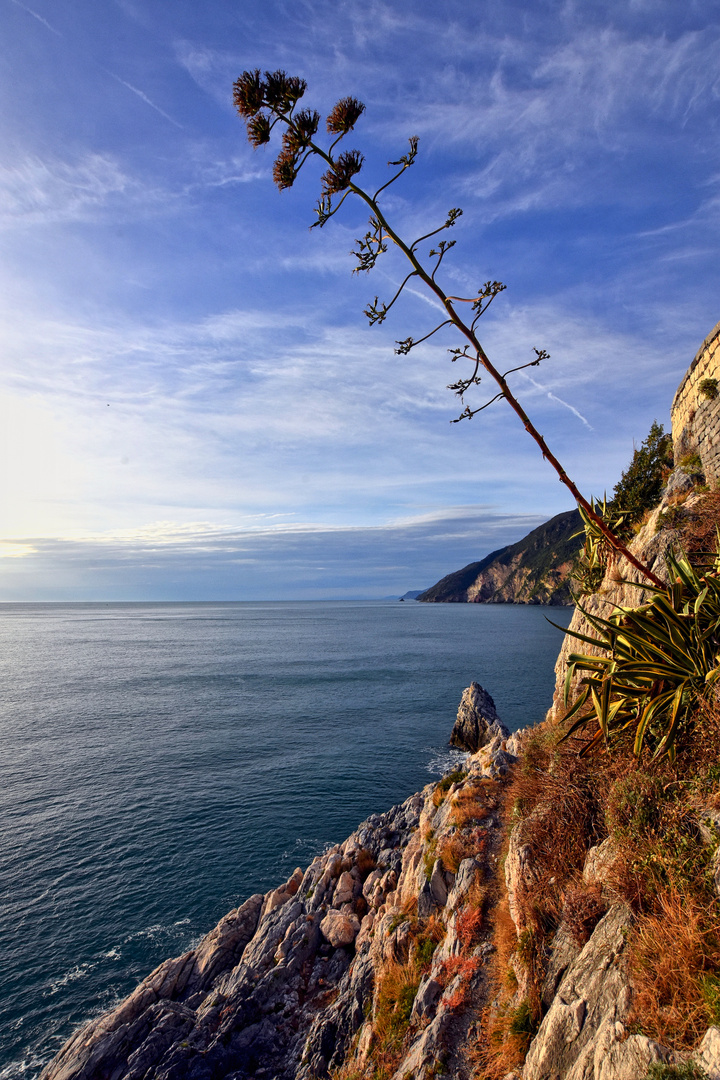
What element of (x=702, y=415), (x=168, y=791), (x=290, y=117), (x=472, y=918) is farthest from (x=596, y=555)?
(x=168, y=791)

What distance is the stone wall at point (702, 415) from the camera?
1204 centimetres

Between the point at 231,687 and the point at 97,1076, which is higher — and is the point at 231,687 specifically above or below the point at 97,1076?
below

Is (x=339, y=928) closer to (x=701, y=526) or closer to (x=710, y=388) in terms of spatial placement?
(x=701, y=526)

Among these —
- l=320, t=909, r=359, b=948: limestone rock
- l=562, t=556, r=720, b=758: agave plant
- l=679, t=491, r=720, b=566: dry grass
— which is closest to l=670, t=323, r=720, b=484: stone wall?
l=679, t=491, r=720, b=566: dry grass

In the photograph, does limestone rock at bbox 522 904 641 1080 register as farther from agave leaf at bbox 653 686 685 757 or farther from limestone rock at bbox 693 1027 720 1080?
agave leaf at bbox 653 686 685 757

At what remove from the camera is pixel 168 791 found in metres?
30.3

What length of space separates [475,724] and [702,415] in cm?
2942

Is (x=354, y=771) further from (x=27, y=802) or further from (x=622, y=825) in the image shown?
(x=622, y=825)

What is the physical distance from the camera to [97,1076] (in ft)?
36.2

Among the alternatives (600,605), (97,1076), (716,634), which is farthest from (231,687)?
(716,634)

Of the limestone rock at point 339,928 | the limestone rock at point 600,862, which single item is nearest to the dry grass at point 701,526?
the limestone rock at point 600,862

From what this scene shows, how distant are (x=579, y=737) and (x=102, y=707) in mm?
55754

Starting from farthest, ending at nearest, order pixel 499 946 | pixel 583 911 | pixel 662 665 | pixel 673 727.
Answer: pixel 499 946 < pixel 583 911 < pixel 662 665 < pixel 673 727

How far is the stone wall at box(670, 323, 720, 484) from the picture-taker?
39.5ft
